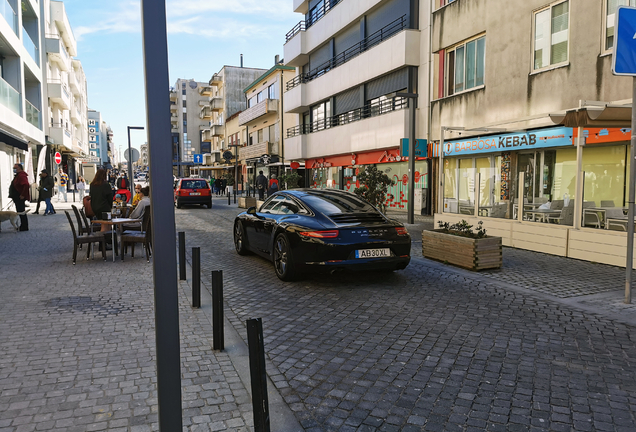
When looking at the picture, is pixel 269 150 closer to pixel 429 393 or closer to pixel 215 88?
pixel 215 88

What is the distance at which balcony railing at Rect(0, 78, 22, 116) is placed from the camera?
1916 centimetres

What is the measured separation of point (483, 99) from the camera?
16.2 m

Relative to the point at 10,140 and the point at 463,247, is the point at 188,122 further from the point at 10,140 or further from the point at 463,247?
the point at 463,247

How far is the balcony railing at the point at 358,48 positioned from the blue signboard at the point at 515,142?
8.07m

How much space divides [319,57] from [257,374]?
30514mm

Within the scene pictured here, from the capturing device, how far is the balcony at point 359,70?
66.6 ft

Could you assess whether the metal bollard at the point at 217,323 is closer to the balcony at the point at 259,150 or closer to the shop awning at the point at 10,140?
the shop awning at the point at 10,140

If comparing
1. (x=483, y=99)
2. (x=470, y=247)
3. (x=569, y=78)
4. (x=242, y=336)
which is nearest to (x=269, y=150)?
(x=483, y=99)

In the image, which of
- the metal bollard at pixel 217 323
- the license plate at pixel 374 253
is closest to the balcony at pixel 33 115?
the license plate at pixel 374 253

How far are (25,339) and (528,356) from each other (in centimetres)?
482

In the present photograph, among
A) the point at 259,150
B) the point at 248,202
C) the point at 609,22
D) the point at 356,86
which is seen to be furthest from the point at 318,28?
Answer: the point at 609,22

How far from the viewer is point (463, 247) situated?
8531 mm

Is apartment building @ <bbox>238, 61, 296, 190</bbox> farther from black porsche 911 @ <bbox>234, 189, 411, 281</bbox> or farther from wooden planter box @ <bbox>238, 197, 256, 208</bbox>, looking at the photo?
black porsche 911 @ <bbox>234, 189, 411, 281</bbox>

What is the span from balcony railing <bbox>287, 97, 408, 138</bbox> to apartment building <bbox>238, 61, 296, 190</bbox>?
6699 mm
